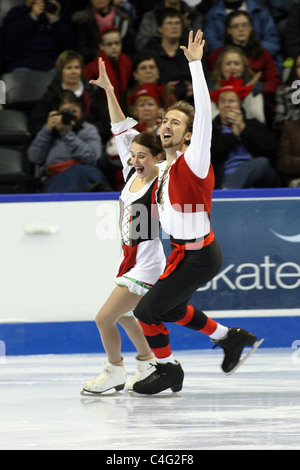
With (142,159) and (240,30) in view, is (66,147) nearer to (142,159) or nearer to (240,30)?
(240,30)

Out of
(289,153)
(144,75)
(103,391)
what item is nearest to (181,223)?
(103,391)

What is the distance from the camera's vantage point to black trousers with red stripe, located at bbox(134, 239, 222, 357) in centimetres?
392

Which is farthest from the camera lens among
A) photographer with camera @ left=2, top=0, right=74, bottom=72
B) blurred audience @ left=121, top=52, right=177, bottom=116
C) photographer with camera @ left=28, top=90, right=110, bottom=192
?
photographer with camera @ left=28, top=90, right=110, bottom=192

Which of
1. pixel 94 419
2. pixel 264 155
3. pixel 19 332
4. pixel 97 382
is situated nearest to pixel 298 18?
pixel 264 155

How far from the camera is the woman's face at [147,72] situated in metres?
6.58

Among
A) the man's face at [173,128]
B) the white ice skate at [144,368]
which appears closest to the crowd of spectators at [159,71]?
the white ice skate at [144,368]

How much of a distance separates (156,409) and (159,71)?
11.2 feet

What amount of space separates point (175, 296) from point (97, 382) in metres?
0.71

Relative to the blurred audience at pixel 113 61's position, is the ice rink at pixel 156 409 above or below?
below

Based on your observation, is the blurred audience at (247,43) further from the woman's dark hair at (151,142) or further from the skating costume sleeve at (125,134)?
the woman's dark hair at (151,142)

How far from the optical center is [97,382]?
14.1 feet

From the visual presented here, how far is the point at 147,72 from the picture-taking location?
21.6 feet

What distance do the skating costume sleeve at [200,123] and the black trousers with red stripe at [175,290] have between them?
0.44 m
